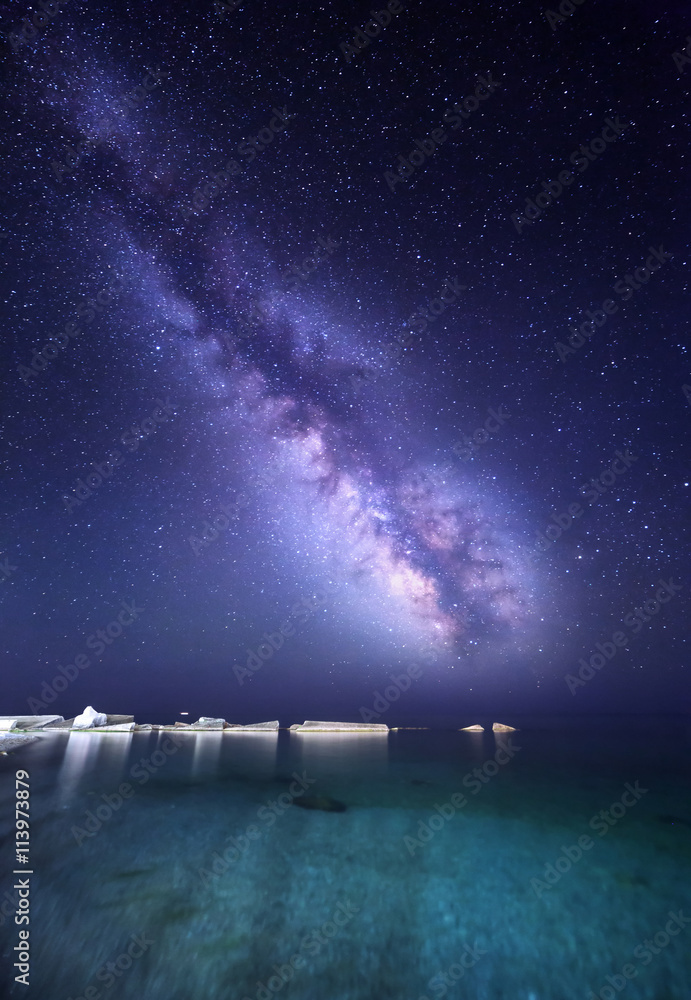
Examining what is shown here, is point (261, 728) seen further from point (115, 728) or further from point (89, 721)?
point (89, 721)

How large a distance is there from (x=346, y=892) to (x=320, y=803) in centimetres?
1394

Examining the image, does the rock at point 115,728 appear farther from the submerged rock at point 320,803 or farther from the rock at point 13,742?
the submerged rock at point 320,803

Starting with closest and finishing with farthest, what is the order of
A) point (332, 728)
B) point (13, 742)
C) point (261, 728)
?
point (13, 742), point (261, 728), point (332, 728)

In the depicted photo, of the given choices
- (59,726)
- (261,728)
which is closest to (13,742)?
(59,726)

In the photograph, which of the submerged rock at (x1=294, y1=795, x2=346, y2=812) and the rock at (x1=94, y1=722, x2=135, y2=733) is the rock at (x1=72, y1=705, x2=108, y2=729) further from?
the submerged rock at (x1=294, y1=795, x2=346, y2=812)

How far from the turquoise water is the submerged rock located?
30cm

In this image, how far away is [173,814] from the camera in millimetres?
23031

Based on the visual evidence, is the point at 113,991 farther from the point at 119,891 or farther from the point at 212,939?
the point at 119,891

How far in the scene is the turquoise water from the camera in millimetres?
9977

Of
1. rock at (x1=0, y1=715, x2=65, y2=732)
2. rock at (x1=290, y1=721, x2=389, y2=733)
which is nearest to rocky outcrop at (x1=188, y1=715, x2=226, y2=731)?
rock at (x1=290, y1=721, x2=389, y2=733)

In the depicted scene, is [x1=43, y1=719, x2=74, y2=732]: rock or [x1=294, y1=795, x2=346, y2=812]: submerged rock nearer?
[x1=294, y1=795, x2=346, y2=812]: submerged rock

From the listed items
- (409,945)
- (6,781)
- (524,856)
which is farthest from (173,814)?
(524,856)

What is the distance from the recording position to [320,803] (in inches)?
1051

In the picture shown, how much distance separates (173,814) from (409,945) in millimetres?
17554
